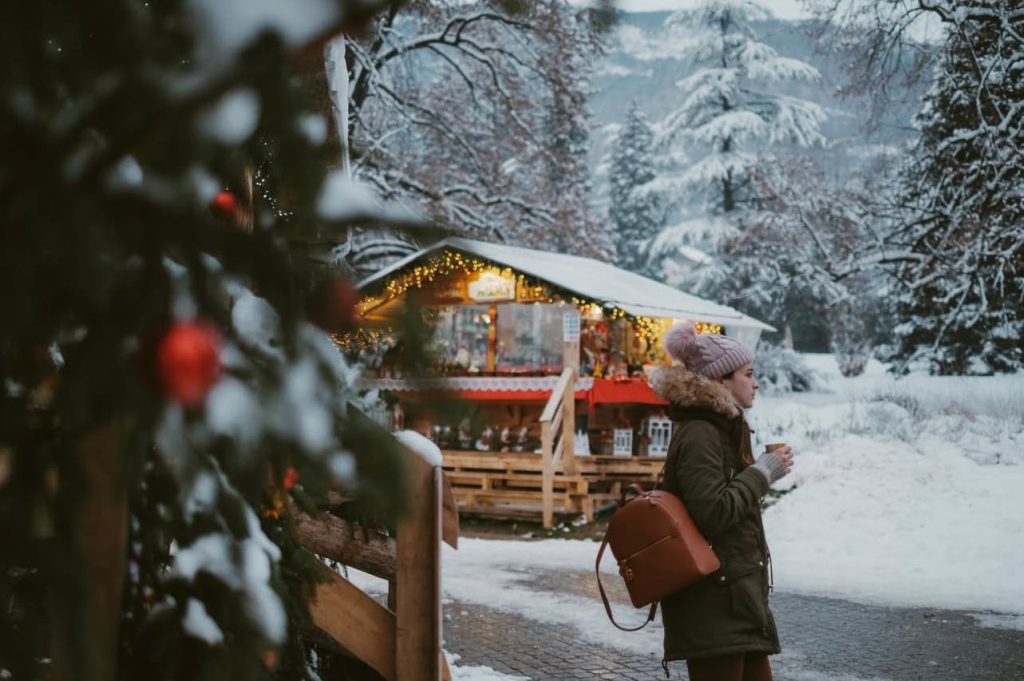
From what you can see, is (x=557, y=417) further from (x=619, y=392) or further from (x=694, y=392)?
(x=694, y=392)

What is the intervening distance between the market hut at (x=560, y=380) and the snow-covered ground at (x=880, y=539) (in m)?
2.10

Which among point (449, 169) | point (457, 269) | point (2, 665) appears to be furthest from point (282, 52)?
point (449, 169)

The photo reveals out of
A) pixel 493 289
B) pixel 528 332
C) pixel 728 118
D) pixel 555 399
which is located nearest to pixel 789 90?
pixel 728 118

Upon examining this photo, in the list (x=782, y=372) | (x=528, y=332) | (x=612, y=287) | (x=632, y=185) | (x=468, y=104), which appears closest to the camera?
(x=612, y=287)

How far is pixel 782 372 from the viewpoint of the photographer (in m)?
30.1

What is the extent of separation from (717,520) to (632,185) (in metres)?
49.6

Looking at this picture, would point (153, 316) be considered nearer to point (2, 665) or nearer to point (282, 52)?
point (282, 52)

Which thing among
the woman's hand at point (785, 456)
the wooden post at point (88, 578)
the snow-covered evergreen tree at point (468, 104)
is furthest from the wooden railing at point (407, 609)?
the snow-covered evergreen tree at point (468, 104)

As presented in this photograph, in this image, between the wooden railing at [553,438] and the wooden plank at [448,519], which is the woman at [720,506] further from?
the wooden railing at [553,438]

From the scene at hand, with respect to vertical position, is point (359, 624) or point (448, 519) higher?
point (448, 519)

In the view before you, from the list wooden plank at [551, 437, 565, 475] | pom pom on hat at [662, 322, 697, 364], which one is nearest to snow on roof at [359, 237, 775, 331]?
wooden plank at [551, 437, 565, 475]

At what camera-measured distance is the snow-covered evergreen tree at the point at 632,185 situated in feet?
170

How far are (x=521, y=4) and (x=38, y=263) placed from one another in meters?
0.72

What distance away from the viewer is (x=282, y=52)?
895 millimetres
